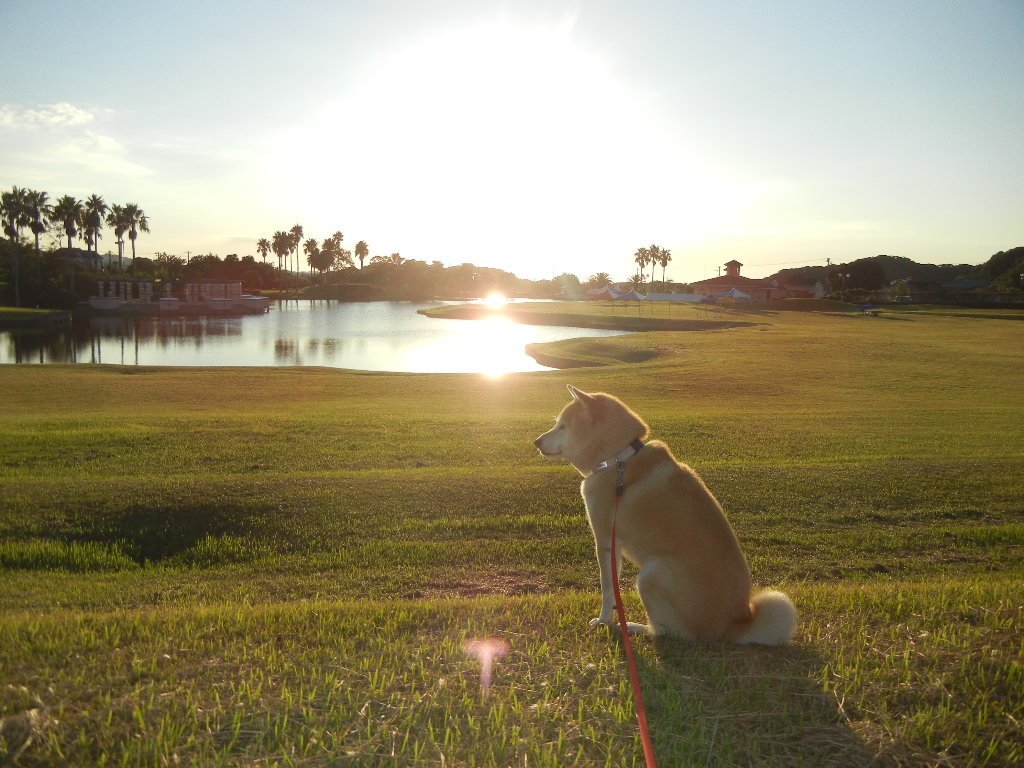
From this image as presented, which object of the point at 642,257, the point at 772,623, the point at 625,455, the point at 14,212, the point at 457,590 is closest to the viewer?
the point at 772,623

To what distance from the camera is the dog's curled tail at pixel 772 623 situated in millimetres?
4398

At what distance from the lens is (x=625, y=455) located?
493cm

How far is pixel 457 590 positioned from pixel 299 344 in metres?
53.1

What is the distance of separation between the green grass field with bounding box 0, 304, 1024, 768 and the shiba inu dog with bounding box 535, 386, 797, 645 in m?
0.19

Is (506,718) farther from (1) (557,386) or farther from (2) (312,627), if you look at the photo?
(1) (557,386)

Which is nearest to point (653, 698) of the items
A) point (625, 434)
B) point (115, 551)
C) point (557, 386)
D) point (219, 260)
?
point (625, 434)

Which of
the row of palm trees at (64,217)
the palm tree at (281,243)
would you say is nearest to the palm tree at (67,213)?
the row of palm trees at (64,217)

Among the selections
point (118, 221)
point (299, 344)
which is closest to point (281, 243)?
point (118, 221)

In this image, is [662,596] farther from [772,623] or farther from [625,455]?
[625,455]

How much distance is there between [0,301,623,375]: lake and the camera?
147ft

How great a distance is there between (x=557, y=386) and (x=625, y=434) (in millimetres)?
21294

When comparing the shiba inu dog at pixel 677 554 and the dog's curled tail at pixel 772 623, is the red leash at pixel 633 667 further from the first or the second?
the dog's curled tail at pixel 772 623

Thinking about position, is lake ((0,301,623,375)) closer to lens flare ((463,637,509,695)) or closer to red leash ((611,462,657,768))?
red leash ((611,462,657,768))

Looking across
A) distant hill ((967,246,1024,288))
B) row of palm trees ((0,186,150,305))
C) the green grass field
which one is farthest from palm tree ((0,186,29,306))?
distant hill ((967,246,1024,288))
